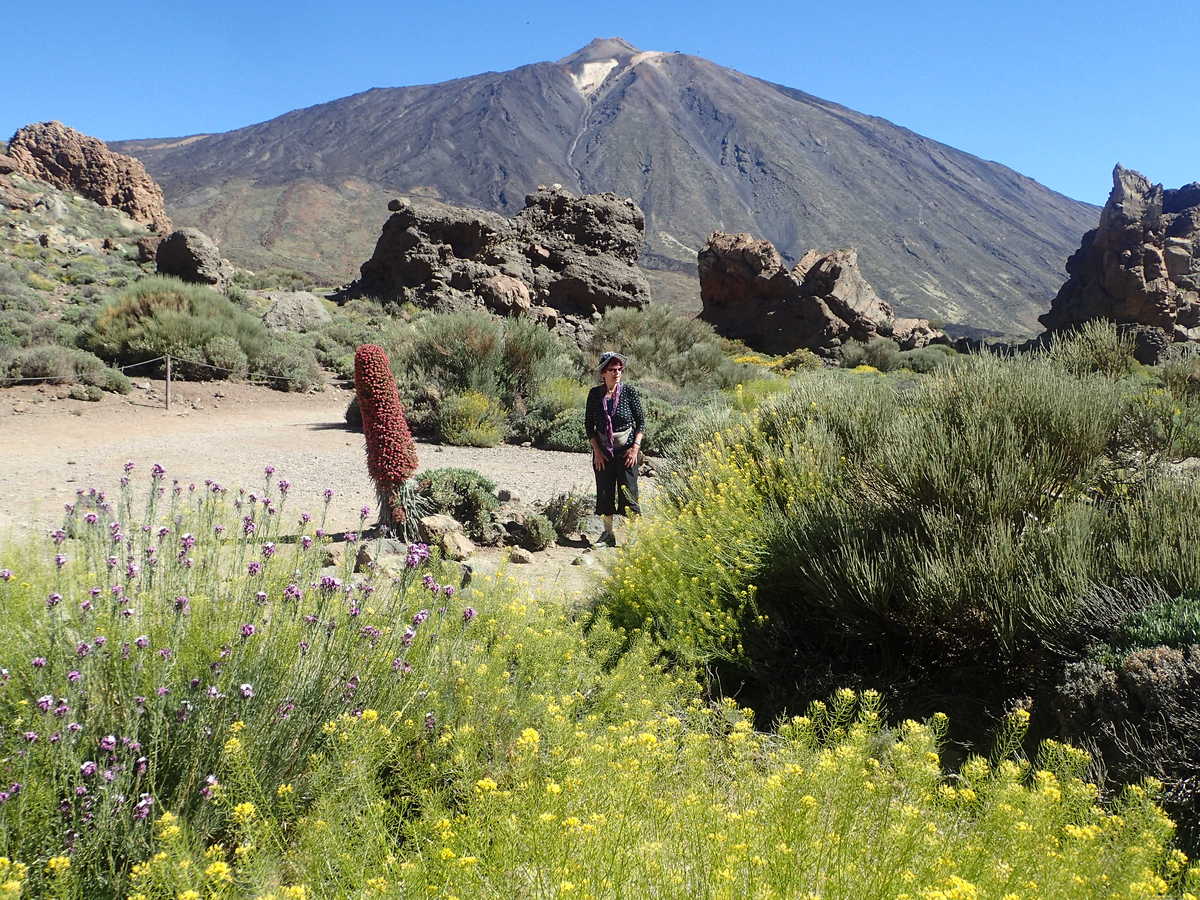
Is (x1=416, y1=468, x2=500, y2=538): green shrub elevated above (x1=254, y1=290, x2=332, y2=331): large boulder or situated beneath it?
situated beneath

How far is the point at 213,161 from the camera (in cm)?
14425

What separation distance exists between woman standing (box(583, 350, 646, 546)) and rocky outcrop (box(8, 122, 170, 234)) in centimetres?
3729

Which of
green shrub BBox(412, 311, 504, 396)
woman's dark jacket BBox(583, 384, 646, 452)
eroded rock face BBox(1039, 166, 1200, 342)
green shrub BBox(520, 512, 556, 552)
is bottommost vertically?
green shrub BBox(520, 512, 556, 552)

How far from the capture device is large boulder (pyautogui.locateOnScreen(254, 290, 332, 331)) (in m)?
19.5

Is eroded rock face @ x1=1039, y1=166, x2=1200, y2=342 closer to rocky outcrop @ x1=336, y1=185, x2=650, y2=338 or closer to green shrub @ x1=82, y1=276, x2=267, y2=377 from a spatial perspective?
rocky outcrop @ x1=336, y1=185, x2=650, y2=338

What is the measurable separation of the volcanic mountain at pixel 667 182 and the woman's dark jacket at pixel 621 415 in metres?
71.9

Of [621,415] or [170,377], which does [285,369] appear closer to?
[170,377]

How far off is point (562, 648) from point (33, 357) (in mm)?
12761

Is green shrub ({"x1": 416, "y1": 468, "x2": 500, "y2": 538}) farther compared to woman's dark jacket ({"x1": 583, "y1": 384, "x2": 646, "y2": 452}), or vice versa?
green shrub ({"x1": 416, "y1": 468, "x2": 500, "y2": 538})

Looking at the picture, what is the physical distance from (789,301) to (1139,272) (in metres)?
10.9

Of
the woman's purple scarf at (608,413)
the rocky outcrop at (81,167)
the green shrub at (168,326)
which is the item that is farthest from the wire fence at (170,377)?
the rocky outcrop at (81,167)

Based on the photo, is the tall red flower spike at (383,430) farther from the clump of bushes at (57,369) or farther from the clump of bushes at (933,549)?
the clump of bushes at (57,369)

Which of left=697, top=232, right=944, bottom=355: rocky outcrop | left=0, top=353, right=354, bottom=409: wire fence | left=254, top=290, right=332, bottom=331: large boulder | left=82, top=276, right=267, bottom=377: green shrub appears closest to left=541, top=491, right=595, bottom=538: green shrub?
left=0, top=353, right=354, bottom=409: wire fence

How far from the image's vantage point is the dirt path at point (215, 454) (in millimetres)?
6730
